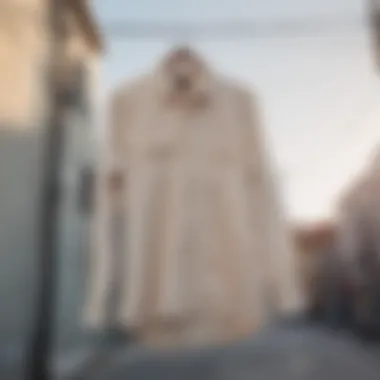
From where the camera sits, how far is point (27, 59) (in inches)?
61.9

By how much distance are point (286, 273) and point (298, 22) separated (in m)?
0.36

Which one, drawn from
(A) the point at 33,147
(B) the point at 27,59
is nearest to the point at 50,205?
(A) the point at 33,147

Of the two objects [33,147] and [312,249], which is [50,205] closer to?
[33,147]

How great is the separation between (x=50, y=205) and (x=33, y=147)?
0.29 ft

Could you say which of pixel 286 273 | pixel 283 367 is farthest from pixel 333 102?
pixel 283 367

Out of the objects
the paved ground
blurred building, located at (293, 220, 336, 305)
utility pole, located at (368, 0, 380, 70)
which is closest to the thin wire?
utility pole, located at (368, 0, 380, 70)

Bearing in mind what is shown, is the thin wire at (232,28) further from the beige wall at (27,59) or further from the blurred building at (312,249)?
the blurred building at (312,249)

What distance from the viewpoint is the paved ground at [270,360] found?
1.51 m

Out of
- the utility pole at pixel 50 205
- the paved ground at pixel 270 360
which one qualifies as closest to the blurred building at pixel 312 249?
the paved ground at pixel 270 360

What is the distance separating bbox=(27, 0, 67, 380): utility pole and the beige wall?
0.01 metres

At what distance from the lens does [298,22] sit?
153cm

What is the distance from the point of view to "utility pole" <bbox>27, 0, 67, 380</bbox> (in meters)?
1.54

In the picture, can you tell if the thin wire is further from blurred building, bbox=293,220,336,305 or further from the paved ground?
the paved ground

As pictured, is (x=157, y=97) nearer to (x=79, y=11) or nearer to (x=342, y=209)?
(x=79, y=11)
